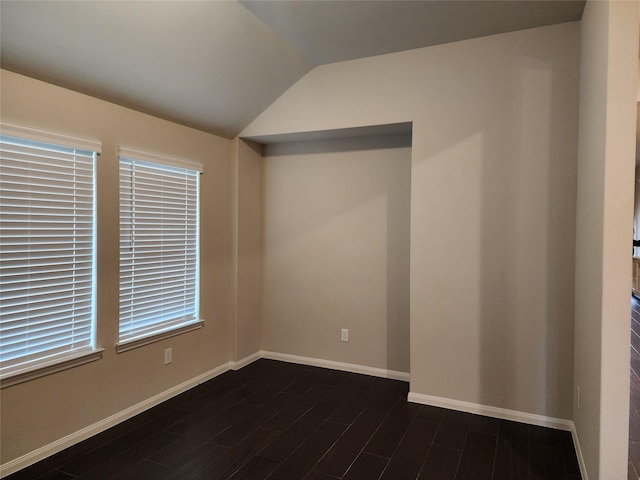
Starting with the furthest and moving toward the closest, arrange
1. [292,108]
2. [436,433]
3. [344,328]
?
1. [344,328]
2. [292,108]
3. [436,433]

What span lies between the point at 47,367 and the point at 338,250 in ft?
8.10

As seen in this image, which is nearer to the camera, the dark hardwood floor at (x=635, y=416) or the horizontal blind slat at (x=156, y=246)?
the dark hardwood floor at (x=635, y=416)

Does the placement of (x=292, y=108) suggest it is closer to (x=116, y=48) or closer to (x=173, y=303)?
(x=116, y=48)

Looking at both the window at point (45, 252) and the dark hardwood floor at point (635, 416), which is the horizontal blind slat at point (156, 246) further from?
the dark hardwood floor at point (635, 416)

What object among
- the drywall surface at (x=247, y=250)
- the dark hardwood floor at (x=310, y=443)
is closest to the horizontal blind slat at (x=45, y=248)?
the dark hardwood floor at (x=310, y=443)

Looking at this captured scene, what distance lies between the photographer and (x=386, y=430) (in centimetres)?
276

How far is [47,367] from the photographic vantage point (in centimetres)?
238

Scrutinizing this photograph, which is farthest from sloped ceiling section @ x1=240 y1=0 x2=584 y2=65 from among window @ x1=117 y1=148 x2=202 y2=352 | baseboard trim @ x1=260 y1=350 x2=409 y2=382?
baseboard trim @ x1=260 y1=350 x2=409 y2=382

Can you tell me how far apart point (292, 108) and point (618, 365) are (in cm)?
299

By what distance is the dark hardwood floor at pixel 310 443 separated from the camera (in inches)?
89.8

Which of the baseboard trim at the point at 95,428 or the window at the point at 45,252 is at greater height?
the window at the point at 45,252

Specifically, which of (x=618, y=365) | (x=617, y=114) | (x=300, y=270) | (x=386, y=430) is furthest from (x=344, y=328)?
(x=617, y=114)

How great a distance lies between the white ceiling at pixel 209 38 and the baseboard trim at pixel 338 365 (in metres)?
2.44

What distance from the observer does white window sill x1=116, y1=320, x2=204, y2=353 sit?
9.39 ft
